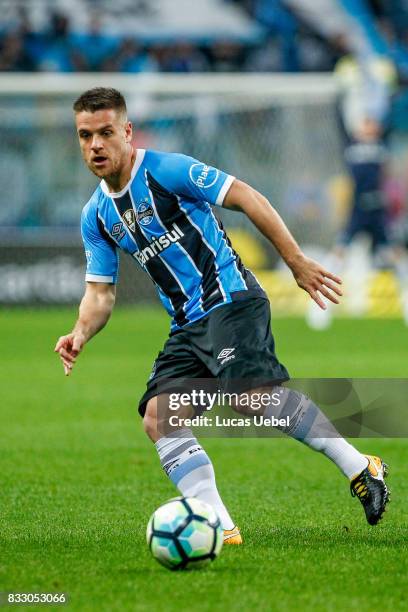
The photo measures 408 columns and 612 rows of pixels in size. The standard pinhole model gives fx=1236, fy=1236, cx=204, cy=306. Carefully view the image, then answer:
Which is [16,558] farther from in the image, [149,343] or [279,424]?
[149,343]

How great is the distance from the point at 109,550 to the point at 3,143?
16.2 meters

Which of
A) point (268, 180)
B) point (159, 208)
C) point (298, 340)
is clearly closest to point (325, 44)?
point (268, 180)

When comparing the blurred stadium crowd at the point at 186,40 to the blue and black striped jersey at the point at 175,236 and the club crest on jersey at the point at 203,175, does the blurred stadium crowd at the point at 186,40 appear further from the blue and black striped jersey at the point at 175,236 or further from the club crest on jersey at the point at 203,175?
the club crest on jersey at the point at 203,175

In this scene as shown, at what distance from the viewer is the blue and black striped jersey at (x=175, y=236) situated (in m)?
5.41

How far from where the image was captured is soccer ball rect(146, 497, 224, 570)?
4.64 m

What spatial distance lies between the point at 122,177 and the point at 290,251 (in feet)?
2.85

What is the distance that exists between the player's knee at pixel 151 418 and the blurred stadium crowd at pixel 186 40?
19.1 m

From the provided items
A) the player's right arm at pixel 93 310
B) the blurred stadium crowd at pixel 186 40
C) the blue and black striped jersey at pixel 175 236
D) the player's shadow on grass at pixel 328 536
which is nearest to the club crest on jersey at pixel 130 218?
the blue and black striped jersey at pixel 175 236

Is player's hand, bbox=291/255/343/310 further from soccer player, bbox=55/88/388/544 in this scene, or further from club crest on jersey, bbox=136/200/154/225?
club crest on jersey, bbox=136/200/154/225

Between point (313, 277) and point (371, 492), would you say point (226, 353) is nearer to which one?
point (313, 277)

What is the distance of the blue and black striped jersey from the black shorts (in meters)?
0.07

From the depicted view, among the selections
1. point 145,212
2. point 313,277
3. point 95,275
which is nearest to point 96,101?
point 145,212

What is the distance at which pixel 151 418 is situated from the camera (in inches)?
210

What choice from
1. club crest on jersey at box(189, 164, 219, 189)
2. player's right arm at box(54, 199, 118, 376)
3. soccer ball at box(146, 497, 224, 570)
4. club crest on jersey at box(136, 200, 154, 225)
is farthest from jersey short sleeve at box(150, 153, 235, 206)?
soccer ball at box(146, 497, 224, 570)
